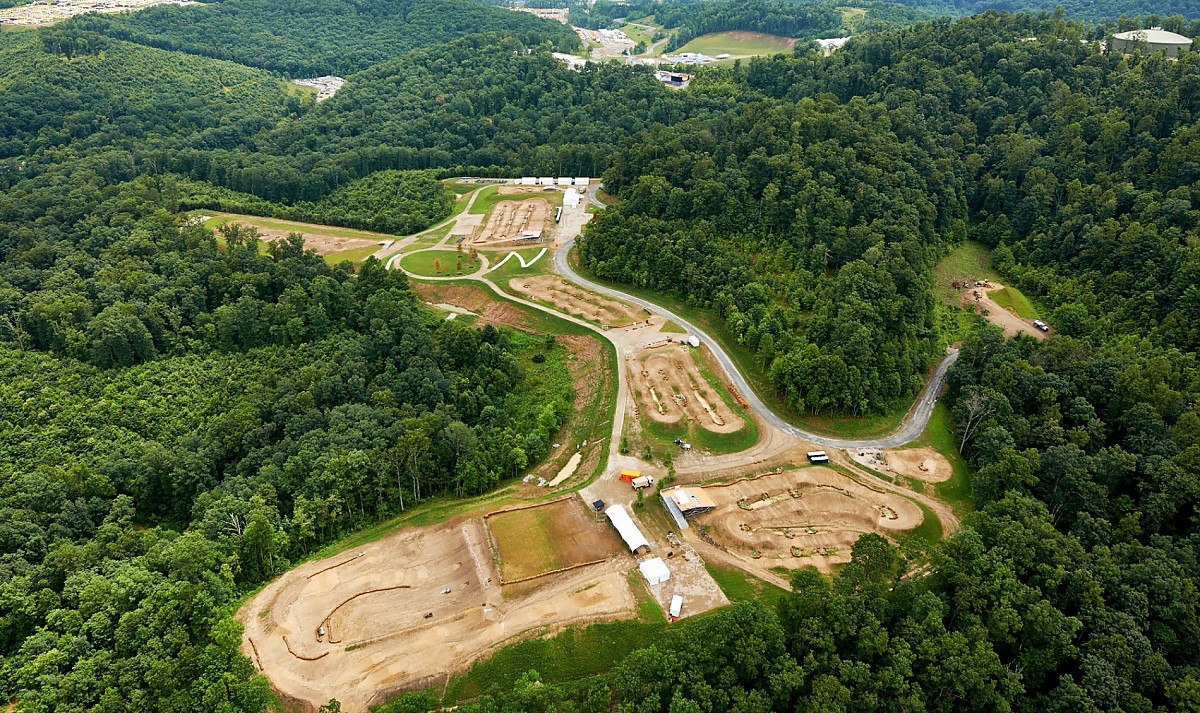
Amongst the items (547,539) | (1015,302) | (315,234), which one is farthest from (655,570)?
(315,234)

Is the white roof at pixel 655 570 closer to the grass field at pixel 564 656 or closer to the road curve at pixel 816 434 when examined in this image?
the grass field at pixel 564 656

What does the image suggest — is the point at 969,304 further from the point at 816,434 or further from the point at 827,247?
the point at 816,434

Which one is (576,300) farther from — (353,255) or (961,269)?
(961,269)

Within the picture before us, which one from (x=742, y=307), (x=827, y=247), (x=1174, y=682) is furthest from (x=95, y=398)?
(x=1174, y=682)

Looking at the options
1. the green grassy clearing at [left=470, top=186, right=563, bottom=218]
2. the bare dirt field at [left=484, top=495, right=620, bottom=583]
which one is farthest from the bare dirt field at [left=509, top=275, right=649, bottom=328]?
the bare dirt field at [left=484, top=495, right=620, bottom=583]

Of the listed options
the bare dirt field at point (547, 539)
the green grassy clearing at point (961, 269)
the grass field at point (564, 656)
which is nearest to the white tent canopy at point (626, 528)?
the bare dirt field at point (547, 539)
